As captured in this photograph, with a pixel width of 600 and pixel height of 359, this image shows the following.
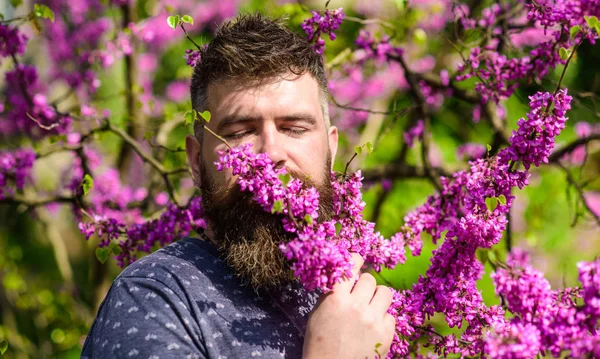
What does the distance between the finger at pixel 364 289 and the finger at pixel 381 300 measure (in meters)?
0.02

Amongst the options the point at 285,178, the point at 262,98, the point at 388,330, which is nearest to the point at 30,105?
the point at 262,98

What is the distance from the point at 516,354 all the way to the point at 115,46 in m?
3.29

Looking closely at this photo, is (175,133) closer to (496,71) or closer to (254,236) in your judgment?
(496,71)

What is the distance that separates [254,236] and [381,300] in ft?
1.49

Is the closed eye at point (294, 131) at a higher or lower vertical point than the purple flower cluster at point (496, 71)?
lower

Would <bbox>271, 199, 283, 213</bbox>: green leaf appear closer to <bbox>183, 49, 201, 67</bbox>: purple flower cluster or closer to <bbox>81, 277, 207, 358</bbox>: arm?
<bbox>81, 277, 207, 358</bbox>: arm

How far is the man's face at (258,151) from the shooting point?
2041mm

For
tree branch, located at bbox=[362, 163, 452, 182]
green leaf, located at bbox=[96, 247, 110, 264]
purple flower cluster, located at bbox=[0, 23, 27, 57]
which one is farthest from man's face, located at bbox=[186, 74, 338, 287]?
tree branch, located at bbox=[362, 163, 452, 182]

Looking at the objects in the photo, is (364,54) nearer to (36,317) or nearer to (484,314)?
(484,314)

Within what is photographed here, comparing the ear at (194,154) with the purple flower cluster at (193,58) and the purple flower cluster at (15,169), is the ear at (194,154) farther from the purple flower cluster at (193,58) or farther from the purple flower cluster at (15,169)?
the purple flower cluster at (15,169)

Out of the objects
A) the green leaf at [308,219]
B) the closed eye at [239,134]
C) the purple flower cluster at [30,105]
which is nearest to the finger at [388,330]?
the green leaf at [308,219]

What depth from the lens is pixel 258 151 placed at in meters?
2.07

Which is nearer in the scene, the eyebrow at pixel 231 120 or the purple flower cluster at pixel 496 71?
the eyebrow at pixel 231 120

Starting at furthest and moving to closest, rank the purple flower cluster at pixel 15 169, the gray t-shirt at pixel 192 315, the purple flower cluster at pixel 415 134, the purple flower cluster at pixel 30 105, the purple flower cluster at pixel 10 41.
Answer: the purple flower cluster at pixel 415 134 → the purple flower cluster at pixel 30 105 → the purple flower cluster at pixel 15 169 → the purple flower cluster at pixel 10 41 → the gray t-shirt at pixel 192 315
